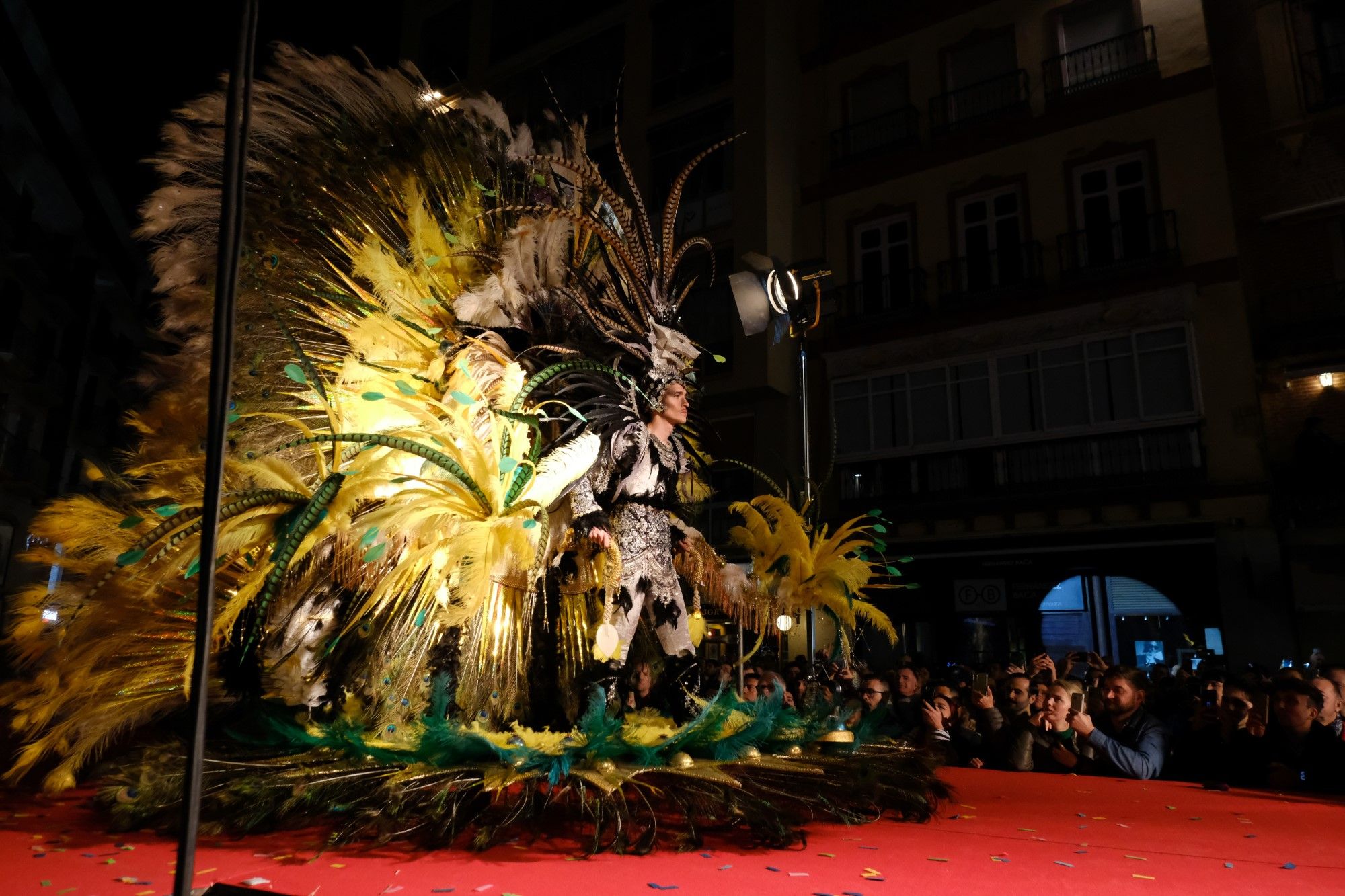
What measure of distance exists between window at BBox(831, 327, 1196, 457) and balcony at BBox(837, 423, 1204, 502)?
0.11 ft

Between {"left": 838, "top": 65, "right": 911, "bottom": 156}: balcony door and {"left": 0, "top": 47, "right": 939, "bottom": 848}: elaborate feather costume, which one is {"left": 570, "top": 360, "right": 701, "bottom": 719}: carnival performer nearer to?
{"left": 0, "top": 47, "right": 939, "bottom": 848}: elaborate feather costume

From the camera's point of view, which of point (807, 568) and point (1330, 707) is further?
point (1330, 707)

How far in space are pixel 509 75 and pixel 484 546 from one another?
59.1ft

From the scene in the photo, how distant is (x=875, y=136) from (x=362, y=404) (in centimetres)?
1430

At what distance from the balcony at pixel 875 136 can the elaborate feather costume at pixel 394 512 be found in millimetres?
11910

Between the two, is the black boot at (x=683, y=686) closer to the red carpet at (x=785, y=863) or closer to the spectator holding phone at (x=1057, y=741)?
the red carpet at (x=785, y=863)

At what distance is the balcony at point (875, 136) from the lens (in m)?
14.9

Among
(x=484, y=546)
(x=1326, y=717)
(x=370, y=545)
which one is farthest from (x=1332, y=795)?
(x=370, y=545)

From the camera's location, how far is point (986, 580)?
13.2 metres

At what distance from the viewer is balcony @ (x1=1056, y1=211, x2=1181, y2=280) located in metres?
12.6

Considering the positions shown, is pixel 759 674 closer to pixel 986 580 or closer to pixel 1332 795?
pixel 1332 795

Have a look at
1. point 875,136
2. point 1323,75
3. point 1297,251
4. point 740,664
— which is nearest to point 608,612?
point 740,664

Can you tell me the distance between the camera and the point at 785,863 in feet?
7.85

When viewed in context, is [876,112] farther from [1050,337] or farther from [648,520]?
[648,520]
